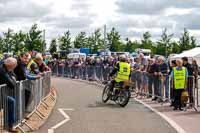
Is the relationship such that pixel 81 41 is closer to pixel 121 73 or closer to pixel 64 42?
pixel 64 42

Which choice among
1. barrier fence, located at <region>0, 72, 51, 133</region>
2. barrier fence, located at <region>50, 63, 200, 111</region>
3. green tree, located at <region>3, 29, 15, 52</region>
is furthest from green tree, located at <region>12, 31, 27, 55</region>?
barrier fence, located at <region>0, 72, 51, 133</region>

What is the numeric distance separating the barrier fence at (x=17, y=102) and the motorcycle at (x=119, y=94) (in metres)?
3.47

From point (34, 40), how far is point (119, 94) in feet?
194

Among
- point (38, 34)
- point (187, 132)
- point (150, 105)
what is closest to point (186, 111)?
point (150, 105)

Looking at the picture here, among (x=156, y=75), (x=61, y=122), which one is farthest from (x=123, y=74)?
(x=61, y=122)

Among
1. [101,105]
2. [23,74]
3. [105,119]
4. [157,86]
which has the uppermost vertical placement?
[23,74]

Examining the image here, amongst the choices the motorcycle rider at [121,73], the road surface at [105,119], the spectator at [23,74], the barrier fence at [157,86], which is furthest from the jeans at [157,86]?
the spectator at [23,74]

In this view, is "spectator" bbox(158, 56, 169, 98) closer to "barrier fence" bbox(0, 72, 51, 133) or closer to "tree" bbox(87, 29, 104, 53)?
"barrier fence" bbox(0, 72, 51, 133)

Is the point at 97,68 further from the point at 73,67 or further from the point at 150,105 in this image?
the point at 150,105

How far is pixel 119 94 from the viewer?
18.5 metres

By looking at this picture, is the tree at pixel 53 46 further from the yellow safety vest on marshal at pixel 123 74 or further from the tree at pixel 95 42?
the yellow safety vest on marshal at pixel 123 74

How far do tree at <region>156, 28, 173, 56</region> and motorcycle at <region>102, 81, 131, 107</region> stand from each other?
2452 inches

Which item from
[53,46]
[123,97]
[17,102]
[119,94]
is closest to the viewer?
[17,102]

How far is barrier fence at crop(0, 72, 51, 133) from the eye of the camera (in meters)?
10.0
